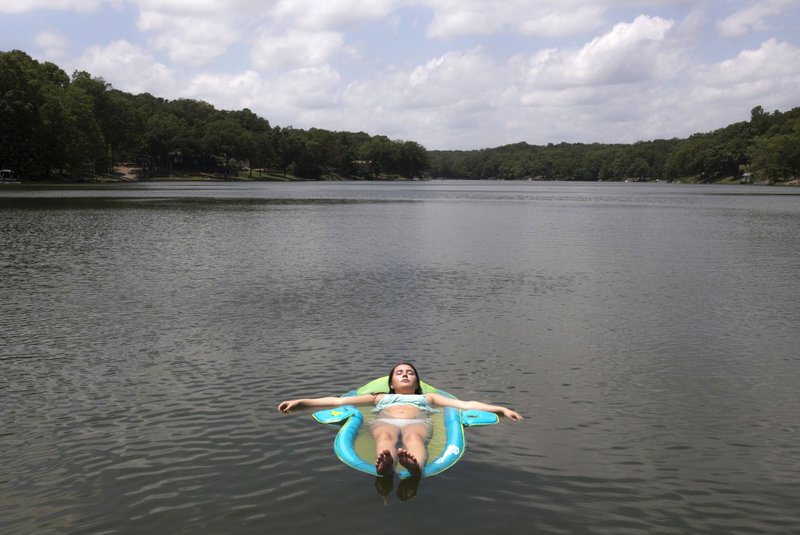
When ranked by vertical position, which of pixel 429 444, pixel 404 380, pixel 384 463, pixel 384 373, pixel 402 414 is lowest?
pixel 384 373

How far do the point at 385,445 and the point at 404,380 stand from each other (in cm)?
214

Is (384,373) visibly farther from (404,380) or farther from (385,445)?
(385,445)

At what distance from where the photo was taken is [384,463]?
29.6ft

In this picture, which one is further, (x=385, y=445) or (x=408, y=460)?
(x=385, y=445)

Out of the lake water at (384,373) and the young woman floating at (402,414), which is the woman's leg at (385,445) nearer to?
the young woman floating at (402,414)

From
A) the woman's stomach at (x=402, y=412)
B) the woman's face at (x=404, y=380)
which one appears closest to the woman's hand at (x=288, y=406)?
the woman's stomach at (x=402, y=412)

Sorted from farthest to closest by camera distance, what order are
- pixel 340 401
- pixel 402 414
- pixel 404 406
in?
pixel 340 401
pixel 404 406
pixel 402 414

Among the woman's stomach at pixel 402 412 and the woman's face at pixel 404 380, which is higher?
the woman's face at pixel 404 380

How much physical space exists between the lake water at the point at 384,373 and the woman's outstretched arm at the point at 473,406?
315 mm

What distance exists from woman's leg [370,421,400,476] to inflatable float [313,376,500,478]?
0.64ft

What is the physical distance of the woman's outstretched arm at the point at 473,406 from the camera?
1173cm

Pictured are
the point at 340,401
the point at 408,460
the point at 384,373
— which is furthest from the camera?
the point at 384,373

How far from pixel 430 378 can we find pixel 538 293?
11.6 metres

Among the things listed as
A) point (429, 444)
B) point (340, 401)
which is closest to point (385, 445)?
point (429, 444)
